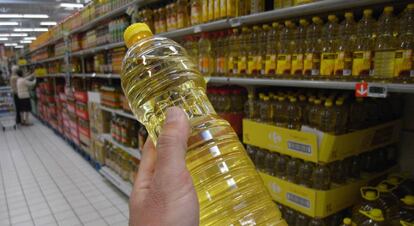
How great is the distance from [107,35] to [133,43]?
346 cm

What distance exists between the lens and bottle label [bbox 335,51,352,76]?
1.46m

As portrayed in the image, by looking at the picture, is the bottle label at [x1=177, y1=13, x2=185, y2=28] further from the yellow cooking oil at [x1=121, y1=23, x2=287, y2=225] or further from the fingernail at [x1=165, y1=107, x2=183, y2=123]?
the fingernail at [x1=165, y1=107, x2=183, y2=123]

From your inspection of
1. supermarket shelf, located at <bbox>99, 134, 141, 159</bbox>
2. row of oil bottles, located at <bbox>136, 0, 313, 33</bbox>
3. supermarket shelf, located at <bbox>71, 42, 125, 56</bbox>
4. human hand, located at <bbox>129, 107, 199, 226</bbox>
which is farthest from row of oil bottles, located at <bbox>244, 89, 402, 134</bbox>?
supermarket shelf, located at <bbox>71, 42, 125, 56</bbox>

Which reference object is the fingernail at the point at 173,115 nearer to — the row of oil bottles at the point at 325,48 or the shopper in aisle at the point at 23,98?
the row of oil bottles at the point at 325,48

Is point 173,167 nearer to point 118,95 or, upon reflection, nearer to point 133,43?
point 133,43

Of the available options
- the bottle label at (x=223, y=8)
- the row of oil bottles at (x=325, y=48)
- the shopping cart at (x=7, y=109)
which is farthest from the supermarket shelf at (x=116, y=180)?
the shopping cart at (x=7, y=109)

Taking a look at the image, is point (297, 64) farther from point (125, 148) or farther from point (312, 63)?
point (125, 148)

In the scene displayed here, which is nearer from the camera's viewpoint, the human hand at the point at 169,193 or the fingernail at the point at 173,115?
the human hand at the point at 169,193

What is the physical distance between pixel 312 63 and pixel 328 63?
95mm

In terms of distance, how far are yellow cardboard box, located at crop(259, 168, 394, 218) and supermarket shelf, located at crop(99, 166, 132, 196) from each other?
2371 mm

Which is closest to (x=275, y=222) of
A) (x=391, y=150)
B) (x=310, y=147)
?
(x=310, y=147)

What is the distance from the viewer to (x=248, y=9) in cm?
204

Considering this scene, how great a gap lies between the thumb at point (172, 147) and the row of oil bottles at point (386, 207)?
42.3 inches

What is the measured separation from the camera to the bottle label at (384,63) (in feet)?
4.28
